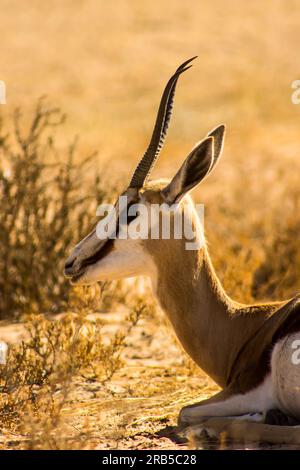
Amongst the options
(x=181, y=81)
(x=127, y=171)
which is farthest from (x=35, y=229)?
(x=181, y=81)

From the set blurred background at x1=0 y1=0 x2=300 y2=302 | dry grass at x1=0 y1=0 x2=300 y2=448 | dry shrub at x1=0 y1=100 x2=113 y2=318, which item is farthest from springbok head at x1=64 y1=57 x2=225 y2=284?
blurred background at x1=0 y1=0 x2=300 y2=302

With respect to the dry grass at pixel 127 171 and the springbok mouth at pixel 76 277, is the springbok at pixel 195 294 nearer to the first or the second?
the springbok mouth at pixel 76 277

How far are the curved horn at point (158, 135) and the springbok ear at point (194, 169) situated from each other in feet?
0.71

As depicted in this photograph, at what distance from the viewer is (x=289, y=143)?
17469 millimetres

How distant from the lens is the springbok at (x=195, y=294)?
5.50 metres

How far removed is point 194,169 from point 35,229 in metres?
3.50

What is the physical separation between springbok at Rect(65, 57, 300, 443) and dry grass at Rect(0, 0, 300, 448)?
388 mm

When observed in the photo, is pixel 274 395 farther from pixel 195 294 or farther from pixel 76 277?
pixel 76 277

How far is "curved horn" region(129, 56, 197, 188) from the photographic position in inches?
225

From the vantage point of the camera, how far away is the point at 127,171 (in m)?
14.5

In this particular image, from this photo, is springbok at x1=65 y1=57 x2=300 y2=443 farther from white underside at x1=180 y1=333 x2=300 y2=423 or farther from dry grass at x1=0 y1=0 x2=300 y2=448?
dry grass at x1=0 y1=0 x2=300 y2=448

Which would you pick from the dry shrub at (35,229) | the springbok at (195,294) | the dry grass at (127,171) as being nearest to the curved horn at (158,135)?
the springbok at (195,294)
